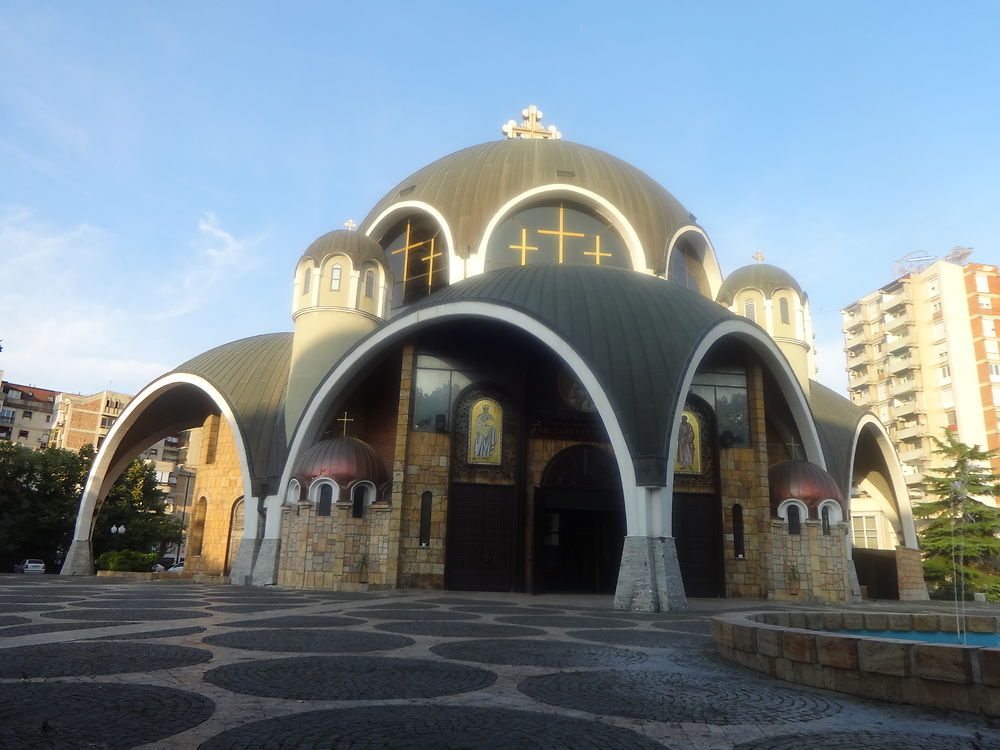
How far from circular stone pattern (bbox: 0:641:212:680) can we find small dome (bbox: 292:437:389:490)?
426 inches

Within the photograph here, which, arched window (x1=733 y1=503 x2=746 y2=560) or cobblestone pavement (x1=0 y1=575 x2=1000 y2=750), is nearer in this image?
cobblestone pavement (x1=0 y1=575 x2=1000 y2=750)

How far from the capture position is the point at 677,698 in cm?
454

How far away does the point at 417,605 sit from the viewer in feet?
40.4

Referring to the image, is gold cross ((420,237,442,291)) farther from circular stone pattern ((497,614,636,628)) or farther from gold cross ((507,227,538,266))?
circular stone pattern ((497,614,636,628))

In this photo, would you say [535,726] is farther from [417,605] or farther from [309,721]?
[417,605]

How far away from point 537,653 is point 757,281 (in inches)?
756

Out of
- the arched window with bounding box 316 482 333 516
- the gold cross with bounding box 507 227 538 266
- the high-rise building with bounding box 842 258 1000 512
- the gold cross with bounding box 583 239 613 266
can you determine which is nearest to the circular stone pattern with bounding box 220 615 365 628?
the arched window with bounding box 316 482 333 516

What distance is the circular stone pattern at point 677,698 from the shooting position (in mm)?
4082

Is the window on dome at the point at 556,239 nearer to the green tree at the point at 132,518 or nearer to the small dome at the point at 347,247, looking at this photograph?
the small dome at the point at 347,247

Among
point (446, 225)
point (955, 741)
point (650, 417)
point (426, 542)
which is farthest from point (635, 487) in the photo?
point (446, 225)

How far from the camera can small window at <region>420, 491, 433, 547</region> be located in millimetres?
17141

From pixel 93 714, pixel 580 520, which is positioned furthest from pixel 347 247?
pixel 93 714

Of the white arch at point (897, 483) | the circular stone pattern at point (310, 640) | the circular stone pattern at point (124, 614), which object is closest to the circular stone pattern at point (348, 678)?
the circular stone pattern at point (310, 640)

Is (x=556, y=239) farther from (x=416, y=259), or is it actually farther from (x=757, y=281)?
(x=757, y=281)
